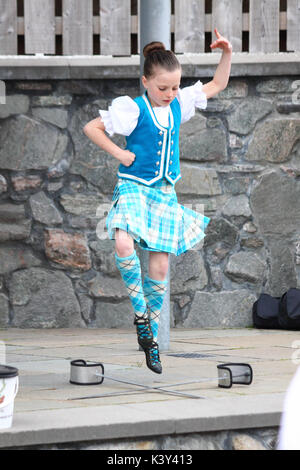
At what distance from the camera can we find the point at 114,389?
3.69 m

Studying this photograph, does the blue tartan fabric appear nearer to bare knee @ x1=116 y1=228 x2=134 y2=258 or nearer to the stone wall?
bare knee @ x1=116 y1=228 x2=134 y2=258

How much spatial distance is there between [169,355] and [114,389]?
130 centimetres

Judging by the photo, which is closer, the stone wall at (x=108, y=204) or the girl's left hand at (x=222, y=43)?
the girl's left hand at (x=222, y=43)

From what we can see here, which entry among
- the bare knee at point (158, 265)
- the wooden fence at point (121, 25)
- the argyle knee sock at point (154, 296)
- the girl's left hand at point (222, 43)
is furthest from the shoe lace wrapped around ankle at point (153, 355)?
the wooden fence at point (121, 25)

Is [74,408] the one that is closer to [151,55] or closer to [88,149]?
[151,55]

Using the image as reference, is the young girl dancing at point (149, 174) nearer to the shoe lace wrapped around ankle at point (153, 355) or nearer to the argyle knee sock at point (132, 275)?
the argyle knee sock at point (132, 275)

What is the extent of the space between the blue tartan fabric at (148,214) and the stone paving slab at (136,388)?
62cm

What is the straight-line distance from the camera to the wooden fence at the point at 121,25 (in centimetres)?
669

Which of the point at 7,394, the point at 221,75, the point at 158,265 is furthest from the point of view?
the point at 221,75

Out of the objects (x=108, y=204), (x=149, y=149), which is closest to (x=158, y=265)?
(x=149, y=149)

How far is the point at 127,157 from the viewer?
14.1ft

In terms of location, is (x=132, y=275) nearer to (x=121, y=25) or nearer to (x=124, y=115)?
(x=124, y=115)

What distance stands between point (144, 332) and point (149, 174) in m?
0.77

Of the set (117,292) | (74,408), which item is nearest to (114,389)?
(74,408)
